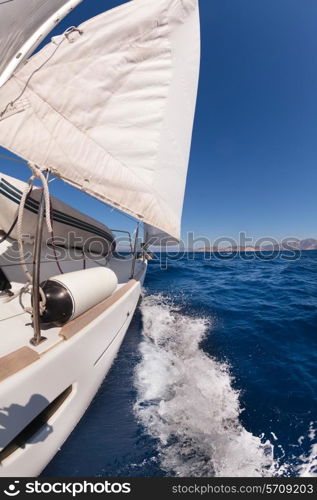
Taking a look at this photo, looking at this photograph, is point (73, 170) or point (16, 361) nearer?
point (16, 361)

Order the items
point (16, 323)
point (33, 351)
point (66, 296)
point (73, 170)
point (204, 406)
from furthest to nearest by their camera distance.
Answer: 1. point (73, 170)
2. point (204, 406)
3. point (16, 323)
4. point (66, 296)
5. point (33, 351)

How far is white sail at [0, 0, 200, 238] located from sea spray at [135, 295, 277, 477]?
7.16ft

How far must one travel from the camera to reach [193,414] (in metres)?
2.38

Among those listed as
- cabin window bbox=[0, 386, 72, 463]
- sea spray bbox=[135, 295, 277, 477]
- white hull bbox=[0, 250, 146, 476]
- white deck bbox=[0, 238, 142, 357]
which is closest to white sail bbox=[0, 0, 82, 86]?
white deck bbox=[0, 238, 142, 357]

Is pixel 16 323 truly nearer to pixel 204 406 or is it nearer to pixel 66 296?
pixel 66 296

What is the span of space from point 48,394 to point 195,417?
67.9 inches

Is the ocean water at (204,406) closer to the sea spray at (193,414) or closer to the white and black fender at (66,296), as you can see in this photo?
the sea spray at (193,414)

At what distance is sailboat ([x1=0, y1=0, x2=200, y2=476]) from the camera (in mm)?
1540

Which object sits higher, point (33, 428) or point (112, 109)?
point (112, 109)

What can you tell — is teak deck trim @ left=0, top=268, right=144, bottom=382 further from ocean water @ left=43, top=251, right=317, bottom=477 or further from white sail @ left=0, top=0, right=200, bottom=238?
white sail @ left=0, top=0, right=200, bottom=238

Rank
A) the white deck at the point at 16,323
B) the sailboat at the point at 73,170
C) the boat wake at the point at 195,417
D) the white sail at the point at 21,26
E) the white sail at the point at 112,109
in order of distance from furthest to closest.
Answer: the white sail at the point at 112,109
the white sail at the point at 21,26
the boat wake at the point at 195,417
the white deck at the point at 16,323
the sailboat at the point at 73,170

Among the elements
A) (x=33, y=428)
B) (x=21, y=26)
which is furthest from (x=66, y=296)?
(x=21, y=26)

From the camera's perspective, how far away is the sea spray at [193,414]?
74.1 inches

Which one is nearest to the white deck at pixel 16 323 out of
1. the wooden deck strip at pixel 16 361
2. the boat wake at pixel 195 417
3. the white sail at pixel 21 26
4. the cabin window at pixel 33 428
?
the wooden deck strip at pixel 16 361
